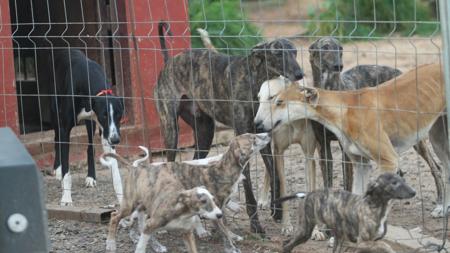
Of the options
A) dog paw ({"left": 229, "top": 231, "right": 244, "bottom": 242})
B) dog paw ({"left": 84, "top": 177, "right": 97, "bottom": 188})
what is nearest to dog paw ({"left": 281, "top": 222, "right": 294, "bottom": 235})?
dog paw ({"left": 229, "top": 231, "right": 244, "bottom": 242})

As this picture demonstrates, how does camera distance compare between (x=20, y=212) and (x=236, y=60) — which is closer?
(x=20, y=212)

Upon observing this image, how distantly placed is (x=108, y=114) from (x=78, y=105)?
0.53 meters

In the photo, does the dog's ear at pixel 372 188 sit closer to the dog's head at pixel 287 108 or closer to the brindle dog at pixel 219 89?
the dog's head at pixel 287 108

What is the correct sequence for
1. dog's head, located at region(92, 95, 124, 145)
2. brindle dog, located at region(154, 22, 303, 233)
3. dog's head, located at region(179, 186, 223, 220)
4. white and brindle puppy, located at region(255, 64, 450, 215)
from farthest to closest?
dog's head, located at region(92, 95, 124, 145) < brindle dog, located at region(154, 22, 303, 233) < white and brindle puppy, located at region(255, 64, 450, 215) < dog's head, located at region(179, 186, 223, 220)

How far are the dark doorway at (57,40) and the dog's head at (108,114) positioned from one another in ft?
2.37

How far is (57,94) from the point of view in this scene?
29.5 feet

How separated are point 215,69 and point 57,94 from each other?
2.11m

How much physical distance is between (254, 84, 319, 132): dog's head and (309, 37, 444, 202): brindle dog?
37 centimetres

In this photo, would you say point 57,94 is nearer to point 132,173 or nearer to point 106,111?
point 106,111

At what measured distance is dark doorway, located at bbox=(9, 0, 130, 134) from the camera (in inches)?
380

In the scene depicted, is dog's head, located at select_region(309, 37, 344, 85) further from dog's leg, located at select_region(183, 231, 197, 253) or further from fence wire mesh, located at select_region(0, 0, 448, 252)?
dog's leg, located at select_region(183, 231, 197, 253)

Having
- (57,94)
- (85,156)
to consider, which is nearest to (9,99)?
(57,94)

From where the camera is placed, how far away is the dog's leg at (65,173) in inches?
315

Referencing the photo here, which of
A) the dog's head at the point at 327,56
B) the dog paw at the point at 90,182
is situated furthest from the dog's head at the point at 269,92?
the dog paw at the point at 90,182
